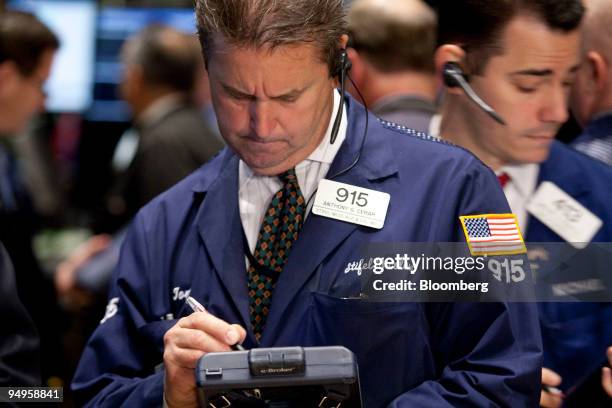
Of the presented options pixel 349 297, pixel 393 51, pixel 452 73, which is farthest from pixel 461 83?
pixel 393 51

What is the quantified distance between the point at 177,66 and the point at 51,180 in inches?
98.3

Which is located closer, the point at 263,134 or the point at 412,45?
the point at 263,134

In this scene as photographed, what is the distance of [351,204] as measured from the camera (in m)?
2.15

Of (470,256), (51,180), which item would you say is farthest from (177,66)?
(470,256)

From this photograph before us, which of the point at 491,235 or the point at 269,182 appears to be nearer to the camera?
the point at 491,235

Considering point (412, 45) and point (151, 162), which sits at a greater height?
point (412, 45)

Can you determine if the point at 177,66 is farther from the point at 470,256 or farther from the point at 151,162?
the point at 470,256

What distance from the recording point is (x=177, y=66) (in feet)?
17.2

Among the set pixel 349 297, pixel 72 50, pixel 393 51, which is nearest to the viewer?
pixel 349 297

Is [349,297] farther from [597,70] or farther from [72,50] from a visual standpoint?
[72,50]

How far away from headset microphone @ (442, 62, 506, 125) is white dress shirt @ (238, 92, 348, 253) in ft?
1.05

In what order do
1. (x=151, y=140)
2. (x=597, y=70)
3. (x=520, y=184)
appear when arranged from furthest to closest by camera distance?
1. (x=151, y=140)
2. (x=597, y=70)
3. (x=520, y=184)

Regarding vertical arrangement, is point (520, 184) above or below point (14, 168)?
above

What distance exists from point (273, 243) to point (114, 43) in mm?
5483
